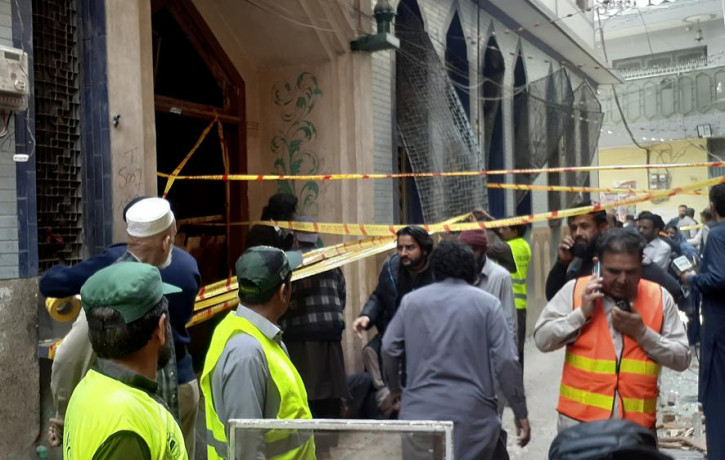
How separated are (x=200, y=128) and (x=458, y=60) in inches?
193

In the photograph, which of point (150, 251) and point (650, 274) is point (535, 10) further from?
point (150, 251)

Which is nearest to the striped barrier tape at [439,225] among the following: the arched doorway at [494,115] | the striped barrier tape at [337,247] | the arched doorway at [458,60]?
the striped barrier tape at [337,247]

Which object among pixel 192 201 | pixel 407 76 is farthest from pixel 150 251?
pixel 407 76

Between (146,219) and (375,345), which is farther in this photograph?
(375,345)

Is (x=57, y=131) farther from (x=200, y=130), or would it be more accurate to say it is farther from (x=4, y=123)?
(x=200, y=130)

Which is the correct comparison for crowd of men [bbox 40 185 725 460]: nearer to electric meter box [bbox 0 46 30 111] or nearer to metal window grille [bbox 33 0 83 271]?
electric meter box [bbox 0 46 30 111]

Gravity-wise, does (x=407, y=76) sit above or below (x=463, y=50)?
below

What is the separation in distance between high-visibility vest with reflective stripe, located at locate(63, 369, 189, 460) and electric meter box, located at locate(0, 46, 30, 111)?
252cm

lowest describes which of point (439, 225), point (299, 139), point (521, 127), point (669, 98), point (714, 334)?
point (714, 334)

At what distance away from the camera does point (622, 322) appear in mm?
3342

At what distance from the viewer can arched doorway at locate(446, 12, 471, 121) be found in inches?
416

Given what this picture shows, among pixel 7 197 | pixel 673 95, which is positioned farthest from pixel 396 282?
pixel 673 95

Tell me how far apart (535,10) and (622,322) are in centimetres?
1010

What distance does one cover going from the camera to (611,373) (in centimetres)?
342
